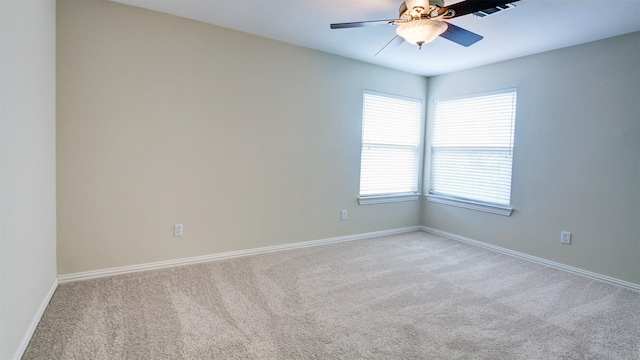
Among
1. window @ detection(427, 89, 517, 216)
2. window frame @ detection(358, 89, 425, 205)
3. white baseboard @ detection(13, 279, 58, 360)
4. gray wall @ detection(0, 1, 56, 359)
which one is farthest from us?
window frame @ detection(358, 89, 425, 205)

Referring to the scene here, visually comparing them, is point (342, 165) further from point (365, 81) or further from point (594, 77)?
point (594, 77)

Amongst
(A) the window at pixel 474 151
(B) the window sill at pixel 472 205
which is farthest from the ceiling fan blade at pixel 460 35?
(B) the window sill at pixel 472 205

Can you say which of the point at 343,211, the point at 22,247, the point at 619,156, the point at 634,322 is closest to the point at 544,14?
the point at 619,156

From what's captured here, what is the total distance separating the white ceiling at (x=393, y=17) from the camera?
2.55 m

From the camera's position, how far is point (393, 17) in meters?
2.78

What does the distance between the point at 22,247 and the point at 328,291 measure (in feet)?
6.61

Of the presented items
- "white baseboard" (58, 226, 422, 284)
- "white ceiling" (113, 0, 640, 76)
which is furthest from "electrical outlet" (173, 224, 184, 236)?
"white ceiling" (113, 0, 640, 76)

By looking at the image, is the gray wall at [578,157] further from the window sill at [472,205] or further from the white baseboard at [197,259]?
the white baseboard at [197,259]

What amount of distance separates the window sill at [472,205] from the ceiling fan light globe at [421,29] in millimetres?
2606

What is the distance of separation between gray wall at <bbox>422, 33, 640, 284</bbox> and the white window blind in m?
1.09

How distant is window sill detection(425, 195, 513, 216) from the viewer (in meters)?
3.92

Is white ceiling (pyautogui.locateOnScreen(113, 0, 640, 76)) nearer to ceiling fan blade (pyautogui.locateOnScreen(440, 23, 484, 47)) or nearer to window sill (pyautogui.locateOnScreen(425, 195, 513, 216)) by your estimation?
ceiling fan blade (pyautogui.locateOnScreen(440, 23, 484, 47))

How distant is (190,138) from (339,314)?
208 cm

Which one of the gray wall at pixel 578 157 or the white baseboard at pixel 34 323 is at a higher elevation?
the gray wall at pixel 578 157
